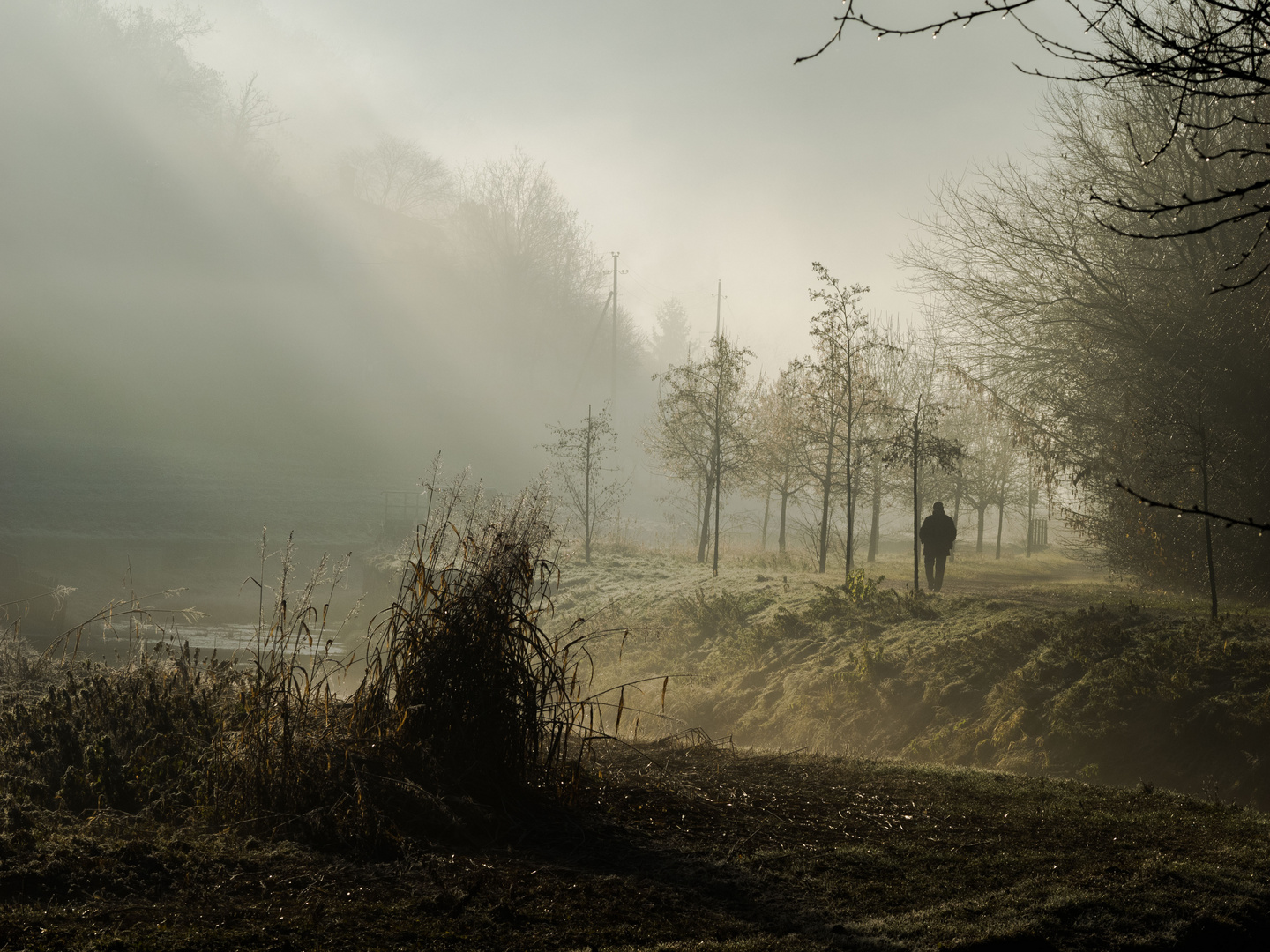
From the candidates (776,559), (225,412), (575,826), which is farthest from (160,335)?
(575,826)

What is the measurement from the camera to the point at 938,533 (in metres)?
14.6

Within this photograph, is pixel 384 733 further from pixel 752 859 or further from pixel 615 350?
pixel 615 350

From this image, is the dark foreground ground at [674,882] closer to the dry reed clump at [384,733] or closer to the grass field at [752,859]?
the grass field at [752,859]

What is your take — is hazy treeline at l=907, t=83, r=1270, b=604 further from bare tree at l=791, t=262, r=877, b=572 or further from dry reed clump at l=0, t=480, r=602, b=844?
dry reed clump at l=0, t=480, r=602, b=844

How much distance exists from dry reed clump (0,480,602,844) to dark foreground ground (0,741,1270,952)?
24 centimetres

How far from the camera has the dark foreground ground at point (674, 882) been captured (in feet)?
9.36

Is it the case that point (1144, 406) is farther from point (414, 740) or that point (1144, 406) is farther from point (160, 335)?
point (160, 335)

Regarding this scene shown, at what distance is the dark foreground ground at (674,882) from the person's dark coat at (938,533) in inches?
398

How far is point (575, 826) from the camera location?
13.4ft

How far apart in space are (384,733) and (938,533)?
1213 centimetres

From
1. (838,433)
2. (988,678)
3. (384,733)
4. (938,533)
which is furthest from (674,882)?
(838,433)

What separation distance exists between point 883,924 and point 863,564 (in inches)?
851

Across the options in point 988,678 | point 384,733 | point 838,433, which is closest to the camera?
point 384,733

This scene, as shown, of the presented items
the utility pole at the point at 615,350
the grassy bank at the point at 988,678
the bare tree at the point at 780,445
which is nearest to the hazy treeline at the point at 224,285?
the utility pole at the point at 615,350
